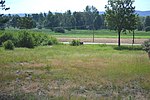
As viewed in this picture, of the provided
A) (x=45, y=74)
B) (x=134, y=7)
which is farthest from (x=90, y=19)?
(x=45, y=74)

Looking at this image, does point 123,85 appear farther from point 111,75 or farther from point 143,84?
point 111,75

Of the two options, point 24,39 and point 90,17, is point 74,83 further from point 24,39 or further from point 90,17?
point 90,17

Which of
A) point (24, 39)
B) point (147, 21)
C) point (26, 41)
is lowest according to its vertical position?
point (26, 41)

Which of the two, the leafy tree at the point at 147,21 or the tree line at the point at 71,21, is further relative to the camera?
the tree line at the point at 71,21

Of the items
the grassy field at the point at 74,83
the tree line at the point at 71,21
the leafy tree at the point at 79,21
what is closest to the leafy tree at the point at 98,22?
the tree line at the point at 71,21

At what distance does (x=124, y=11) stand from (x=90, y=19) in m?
101

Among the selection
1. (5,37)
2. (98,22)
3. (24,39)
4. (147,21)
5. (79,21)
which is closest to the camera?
(24,39)

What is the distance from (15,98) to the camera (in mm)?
12320

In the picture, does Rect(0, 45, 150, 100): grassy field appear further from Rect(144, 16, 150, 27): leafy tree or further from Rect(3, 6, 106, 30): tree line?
Rect(3, 6, 106, 30): tree line

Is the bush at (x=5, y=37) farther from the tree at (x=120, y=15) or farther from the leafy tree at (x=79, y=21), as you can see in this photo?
the leafy tree at (x=79, y=21)

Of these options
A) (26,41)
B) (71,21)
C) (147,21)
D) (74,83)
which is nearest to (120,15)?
(26,41)

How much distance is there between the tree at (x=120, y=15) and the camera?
4816cm

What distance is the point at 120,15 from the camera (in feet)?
158

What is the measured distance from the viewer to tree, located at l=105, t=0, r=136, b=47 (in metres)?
48.2
